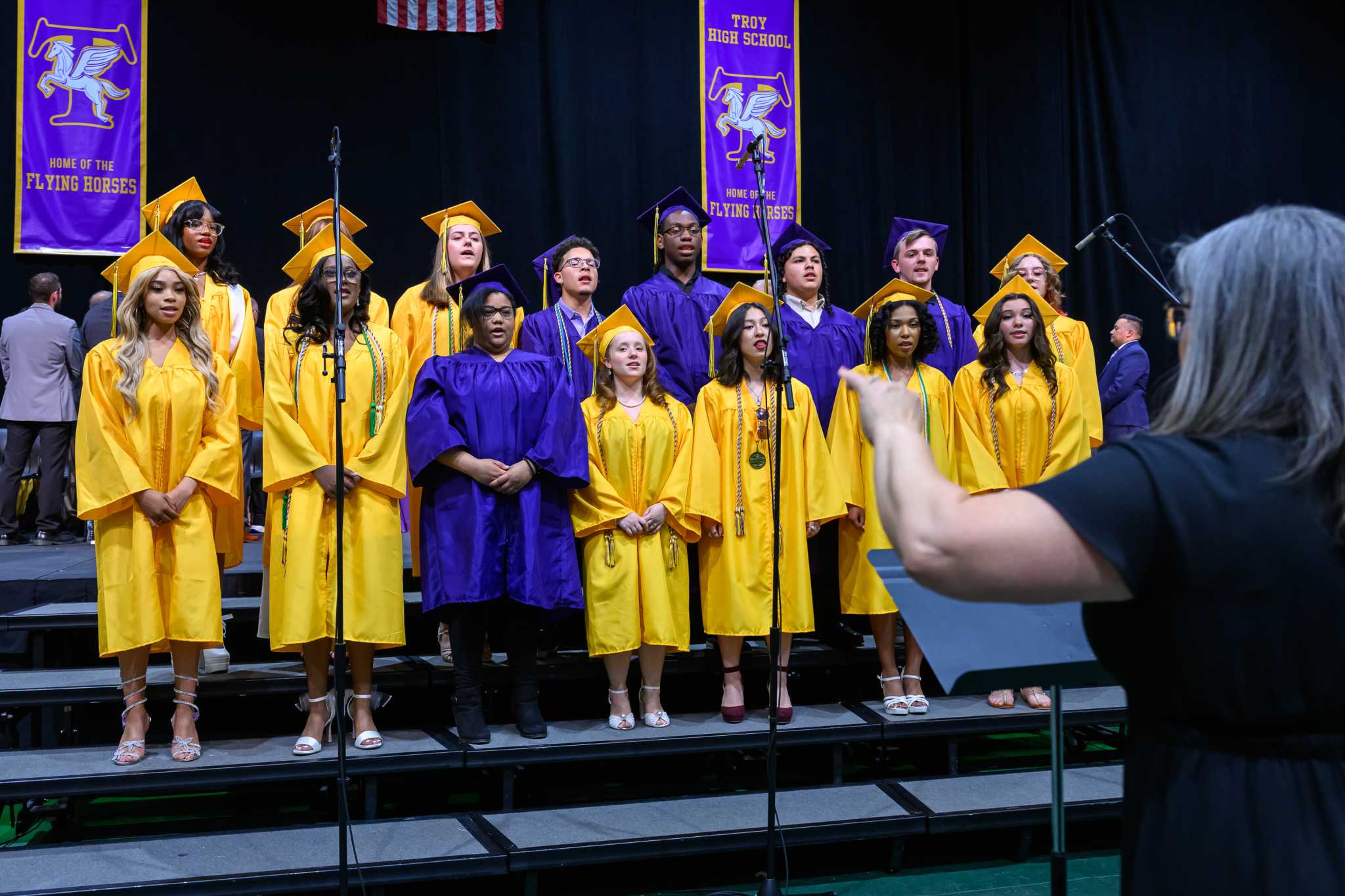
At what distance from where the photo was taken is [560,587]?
4.50m

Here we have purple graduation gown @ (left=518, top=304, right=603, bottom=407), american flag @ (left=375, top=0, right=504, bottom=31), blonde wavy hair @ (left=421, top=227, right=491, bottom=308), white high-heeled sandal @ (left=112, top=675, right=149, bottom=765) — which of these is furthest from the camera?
american flag @ (left=375, top=0, right=504, bottom=31)

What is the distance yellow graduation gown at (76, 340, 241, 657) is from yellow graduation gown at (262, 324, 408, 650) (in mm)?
217

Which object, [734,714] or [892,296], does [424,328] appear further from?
[734,714]

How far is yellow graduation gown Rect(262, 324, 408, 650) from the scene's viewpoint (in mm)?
4277

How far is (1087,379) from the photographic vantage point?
5762mm

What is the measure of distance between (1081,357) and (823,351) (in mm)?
1398

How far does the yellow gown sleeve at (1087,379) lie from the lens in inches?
216

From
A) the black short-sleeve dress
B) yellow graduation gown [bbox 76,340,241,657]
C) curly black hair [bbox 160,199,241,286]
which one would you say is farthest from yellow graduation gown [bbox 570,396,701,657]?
the black short-sleeve dress

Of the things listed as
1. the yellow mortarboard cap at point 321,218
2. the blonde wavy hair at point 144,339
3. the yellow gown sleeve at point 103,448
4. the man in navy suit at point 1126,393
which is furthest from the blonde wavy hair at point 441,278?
the man in navy suit at point 1126,393

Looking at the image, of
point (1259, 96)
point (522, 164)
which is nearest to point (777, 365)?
point (522, 164)

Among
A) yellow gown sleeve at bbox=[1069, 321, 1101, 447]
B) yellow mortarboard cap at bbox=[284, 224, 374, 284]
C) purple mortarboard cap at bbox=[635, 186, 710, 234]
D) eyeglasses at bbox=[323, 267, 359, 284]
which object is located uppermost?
purple mortarboard cap at bbox=[635, 186, 710, 234]

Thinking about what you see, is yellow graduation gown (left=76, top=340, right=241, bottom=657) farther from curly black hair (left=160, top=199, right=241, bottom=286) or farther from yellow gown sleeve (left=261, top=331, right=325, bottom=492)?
curly black hair (left=160, top=199, right=241, bottom=286)

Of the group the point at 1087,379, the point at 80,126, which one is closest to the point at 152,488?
the point at 1087,379

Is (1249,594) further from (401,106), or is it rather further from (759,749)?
(401,106)
